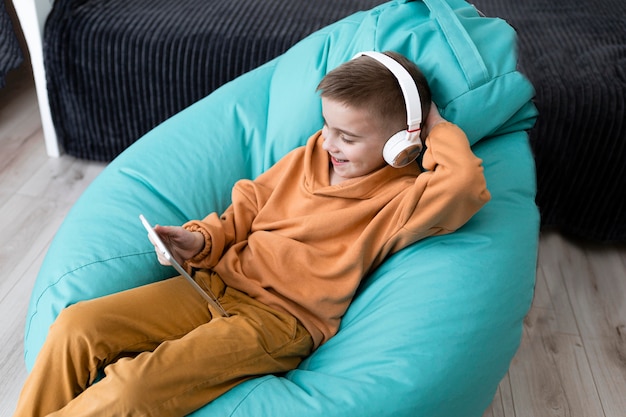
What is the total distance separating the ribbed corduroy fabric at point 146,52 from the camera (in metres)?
1.91

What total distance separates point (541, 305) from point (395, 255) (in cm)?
70

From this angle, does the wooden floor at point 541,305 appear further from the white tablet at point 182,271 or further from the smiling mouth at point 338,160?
the smiling mouth at point 338,160

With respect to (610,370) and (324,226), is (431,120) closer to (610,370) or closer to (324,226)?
(324,226)

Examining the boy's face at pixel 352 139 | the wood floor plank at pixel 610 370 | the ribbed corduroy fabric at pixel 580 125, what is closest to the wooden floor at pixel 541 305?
the wood floor plank at pixel 610 370

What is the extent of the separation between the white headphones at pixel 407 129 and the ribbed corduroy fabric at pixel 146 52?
2.82 ft

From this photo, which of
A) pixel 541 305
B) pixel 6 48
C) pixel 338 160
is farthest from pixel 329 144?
pixel 6 48

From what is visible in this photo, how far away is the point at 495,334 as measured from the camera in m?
1.09

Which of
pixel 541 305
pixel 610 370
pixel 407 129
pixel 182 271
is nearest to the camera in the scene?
pixel 182 271

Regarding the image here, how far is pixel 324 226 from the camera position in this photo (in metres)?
1.18

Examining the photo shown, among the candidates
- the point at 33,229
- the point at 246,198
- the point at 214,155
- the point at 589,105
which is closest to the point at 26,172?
the point at 33,229

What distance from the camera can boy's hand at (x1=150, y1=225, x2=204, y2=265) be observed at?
3.77 ft

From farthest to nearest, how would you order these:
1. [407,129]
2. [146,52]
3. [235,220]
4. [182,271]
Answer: [146,52] → [235,220] → [407,129] → [182,271]

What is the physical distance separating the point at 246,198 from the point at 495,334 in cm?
53

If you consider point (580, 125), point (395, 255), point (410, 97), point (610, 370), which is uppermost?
point (410, 97)
